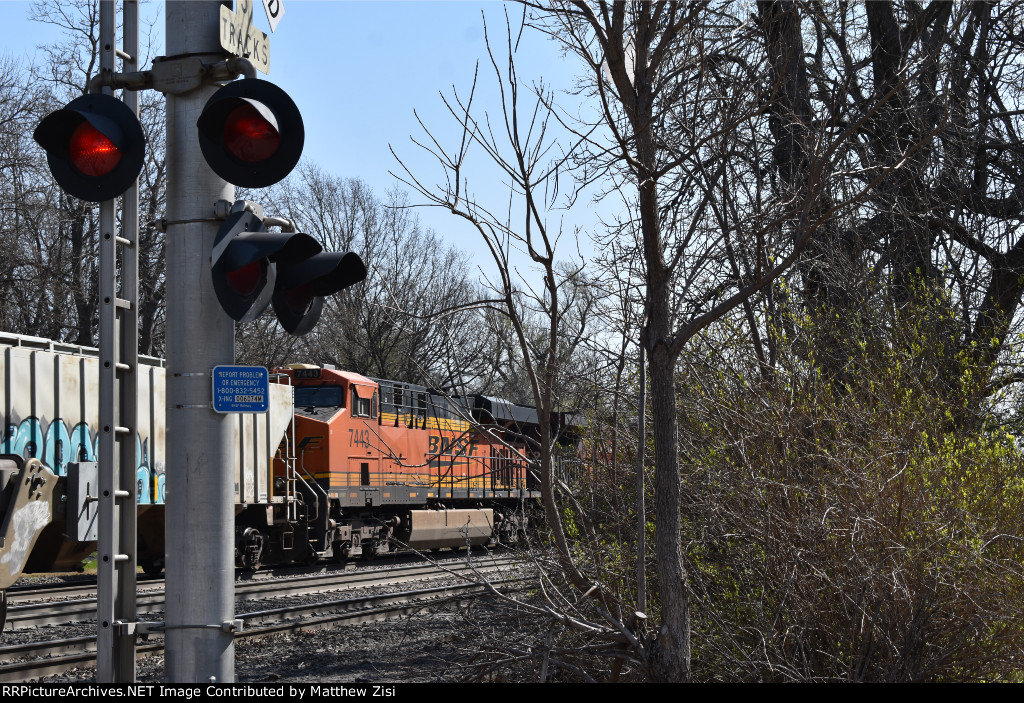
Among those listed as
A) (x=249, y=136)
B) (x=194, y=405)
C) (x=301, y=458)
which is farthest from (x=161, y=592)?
(x=249, y=136)

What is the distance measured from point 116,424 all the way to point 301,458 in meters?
15.2

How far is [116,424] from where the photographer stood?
3928 millimetres

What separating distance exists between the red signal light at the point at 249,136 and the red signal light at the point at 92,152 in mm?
500

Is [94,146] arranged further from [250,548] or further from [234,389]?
[250,548]

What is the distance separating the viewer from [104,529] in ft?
12.5

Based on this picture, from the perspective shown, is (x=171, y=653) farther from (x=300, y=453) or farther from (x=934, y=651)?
(x=300, y=453)

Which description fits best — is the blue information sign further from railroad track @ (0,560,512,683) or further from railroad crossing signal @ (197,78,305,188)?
railroad track @ (0,560,512,683)

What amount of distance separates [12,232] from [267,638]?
20.3 meters

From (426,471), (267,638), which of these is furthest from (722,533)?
(426,471)

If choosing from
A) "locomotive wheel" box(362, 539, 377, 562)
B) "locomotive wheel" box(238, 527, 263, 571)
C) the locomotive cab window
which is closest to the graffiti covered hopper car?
"locomotive wheel" box(238, 527, 263, 571)

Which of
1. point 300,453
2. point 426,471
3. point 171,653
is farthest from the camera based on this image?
point 426,471

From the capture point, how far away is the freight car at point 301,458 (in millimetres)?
12312

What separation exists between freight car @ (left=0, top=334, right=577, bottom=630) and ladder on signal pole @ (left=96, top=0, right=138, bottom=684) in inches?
104

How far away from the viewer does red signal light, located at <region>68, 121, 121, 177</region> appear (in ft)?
13.3
